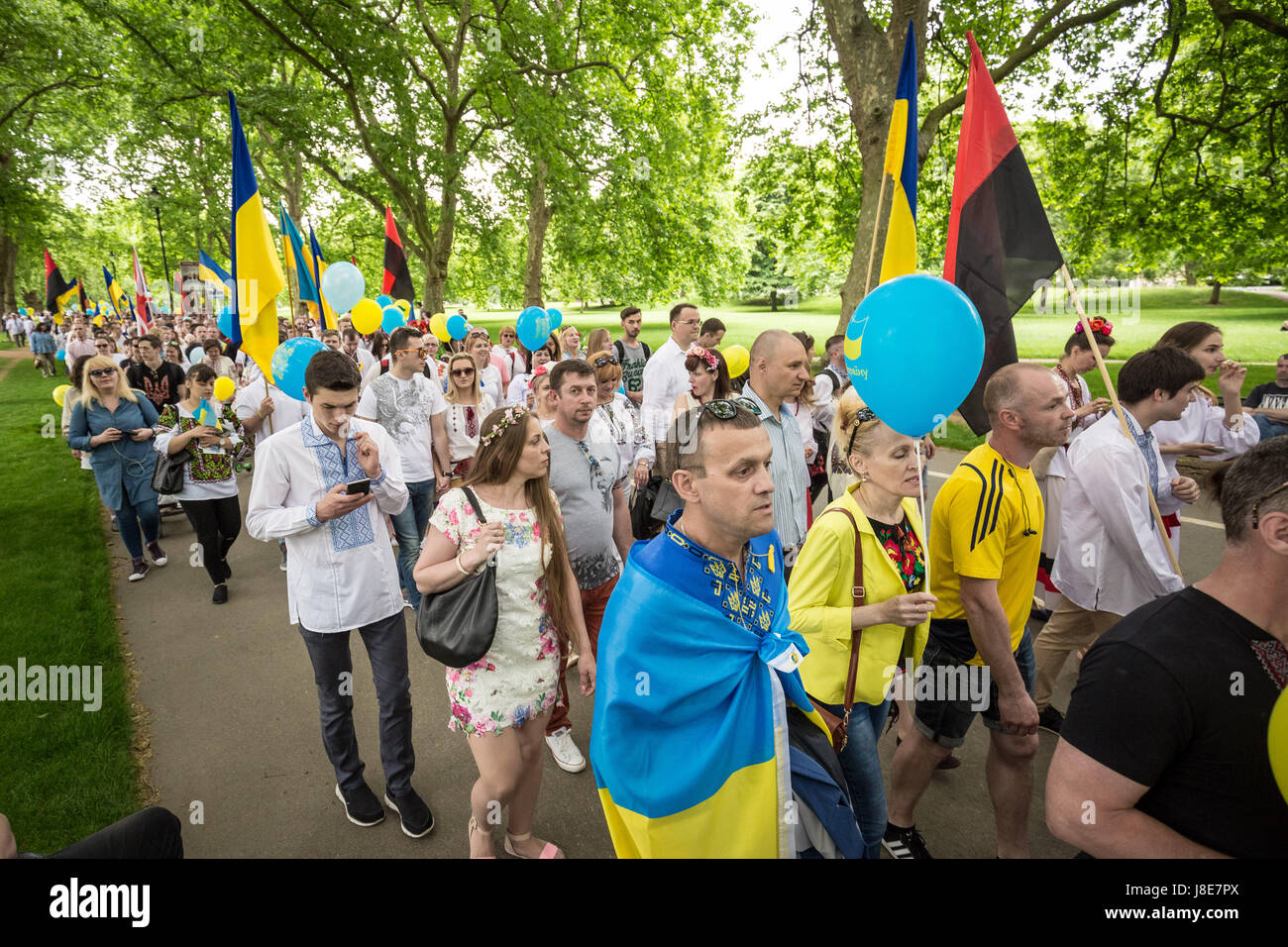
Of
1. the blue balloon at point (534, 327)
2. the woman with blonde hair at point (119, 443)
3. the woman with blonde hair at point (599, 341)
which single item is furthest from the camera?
the blue balloon at point (534, 327)

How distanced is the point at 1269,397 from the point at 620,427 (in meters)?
6.64

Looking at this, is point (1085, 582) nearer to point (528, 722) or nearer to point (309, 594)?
point (528, 722)

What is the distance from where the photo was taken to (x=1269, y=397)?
6.68 metres

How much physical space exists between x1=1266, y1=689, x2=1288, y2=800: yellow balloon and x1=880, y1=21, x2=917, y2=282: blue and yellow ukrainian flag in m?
2.68

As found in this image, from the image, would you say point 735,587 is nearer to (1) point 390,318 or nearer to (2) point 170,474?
(2) point 170,474

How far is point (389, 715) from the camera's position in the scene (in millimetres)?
3445

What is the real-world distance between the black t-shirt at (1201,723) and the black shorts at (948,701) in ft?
4.69

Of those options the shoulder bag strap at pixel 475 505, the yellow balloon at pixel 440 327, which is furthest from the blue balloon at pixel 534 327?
the shoulder bag strap at pixel 475 505

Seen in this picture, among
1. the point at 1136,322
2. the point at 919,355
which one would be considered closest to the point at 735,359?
the point at 919,355

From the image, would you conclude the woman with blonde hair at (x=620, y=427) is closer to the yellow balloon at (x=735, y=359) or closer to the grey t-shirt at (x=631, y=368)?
the yellow balloon at (x=735, y=359)

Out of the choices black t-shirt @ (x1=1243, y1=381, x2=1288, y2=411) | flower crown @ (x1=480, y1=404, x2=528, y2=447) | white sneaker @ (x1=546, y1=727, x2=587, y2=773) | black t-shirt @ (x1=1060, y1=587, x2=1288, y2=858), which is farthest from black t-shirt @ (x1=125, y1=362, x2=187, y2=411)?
black t-shirt @ (x1=1243, y1=381, x2=1288, y2=411)

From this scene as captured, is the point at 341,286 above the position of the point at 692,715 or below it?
above

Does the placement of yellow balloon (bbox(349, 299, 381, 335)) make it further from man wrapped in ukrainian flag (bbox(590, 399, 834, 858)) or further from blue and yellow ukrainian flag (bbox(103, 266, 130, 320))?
blue and yellow ukrainian flag (bbox(103, 266, 130, 320))

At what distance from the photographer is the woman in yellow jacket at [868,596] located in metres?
2.50
